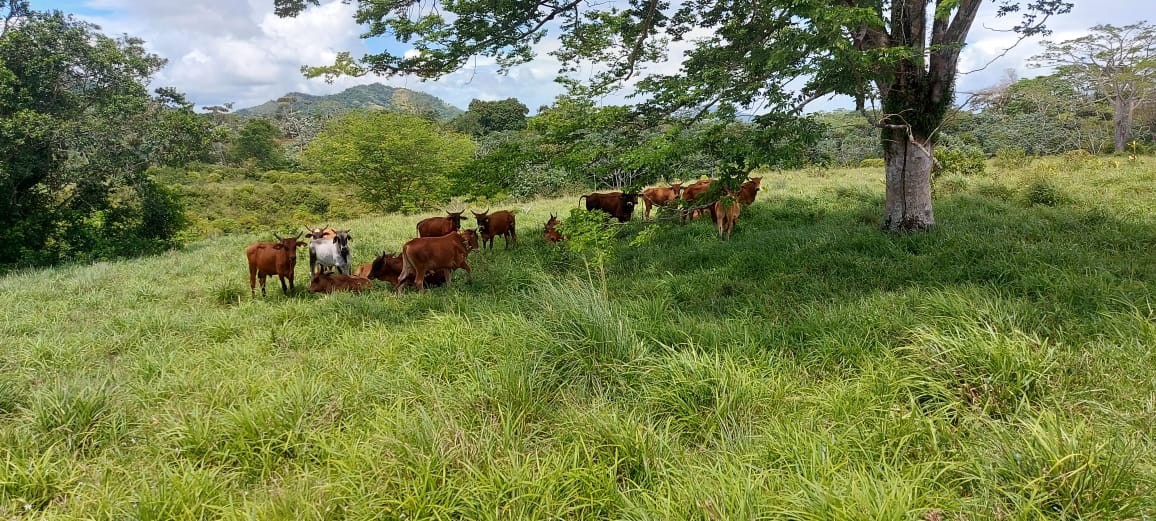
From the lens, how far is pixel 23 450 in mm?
2627

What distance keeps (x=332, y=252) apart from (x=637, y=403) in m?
6.76

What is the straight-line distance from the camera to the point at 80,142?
12031 mm

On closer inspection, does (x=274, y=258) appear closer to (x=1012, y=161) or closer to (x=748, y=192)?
(x=748, y=192)

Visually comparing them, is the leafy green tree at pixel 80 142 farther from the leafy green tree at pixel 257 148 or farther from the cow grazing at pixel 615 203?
the leafy green tree at pixel 257 148

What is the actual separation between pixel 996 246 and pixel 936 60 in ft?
8.99

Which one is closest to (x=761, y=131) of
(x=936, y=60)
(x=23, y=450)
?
(x=936, y=60)

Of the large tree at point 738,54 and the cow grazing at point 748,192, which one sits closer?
the large tree at point 738,54

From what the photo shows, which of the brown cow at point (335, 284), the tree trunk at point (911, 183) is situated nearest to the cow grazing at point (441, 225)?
the brown cow at point (335, 284)

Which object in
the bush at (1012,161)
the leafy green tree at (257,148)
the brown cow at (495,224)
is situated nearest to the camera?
the brown cow at (495,224)

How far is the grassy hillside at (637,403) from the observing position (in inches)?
83.0

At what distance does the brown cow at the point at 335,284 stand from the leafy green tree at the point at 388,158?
18615mm

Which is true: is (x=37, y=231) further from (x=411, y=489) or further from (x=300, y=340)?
(x=411, y=489)

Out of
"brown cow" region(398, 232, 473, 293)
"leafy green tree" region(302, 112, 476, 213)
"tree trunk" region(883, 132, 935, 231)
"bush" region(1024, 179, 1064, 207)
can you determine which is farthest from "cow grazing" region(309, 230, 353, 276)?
"leafy green tree" region(302, 112, 476, 213)

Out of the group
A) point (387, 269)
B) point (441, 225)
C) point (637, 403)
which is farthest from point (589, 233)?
point (441, 225)
